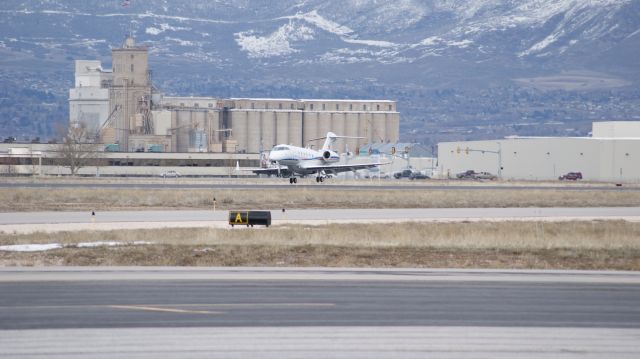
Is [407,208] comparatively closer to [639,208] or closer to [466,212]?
[466,212]

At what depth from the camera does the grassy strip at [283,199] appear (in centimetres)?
7106

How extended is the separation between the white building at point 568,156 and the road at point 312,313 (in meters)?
132

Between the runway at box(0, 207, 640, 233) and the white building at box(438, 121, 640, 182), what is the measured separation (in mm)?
90807

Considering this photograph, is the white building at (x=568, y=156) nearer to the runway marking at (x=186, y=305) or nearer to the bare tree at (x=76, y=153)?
the bare tree at (x=76, y=153)

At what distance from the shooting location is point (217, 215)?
59.9 meters

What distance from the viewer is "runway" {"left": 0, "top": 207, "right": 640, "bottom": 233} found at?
5209 centimetres

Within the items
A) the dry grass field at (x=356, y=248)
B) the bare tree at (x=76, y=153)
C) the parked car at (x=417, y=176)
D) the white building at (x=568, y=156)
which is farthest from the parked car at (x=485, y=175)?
the dry grass field at (x=356, y=248)

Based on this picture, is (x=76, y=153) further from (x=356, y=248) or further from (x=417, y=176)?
(x=356, y=248)

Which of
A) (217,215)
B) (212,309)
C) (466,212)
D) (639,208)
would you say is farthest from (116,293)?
(639,208)

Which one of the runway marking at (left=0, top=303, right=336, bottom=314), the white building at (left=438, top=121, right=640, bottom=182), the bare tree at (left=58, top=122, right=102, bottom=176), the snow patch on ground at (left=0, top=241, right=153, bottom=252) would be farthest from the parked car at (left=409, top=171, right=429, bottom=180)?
the runway marking at (left=0, top=303, right=336, bottom=314)

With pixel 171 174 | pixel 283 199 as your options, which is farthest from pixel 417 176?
pixel 283 199

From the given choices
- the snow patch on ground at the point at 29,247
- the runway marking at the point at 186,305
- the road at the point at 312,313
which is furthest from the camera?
the snow patch on ground at the point at 29,247

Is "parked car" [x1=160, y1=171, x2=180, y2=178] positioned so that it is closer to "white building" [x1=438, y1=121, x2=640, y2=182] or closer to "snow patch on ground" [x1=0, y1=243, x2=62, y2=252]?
"white building" [x1=438, y1=121, x2=640, y2=182]

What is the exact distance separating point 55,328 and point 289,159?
8549 centimetres
